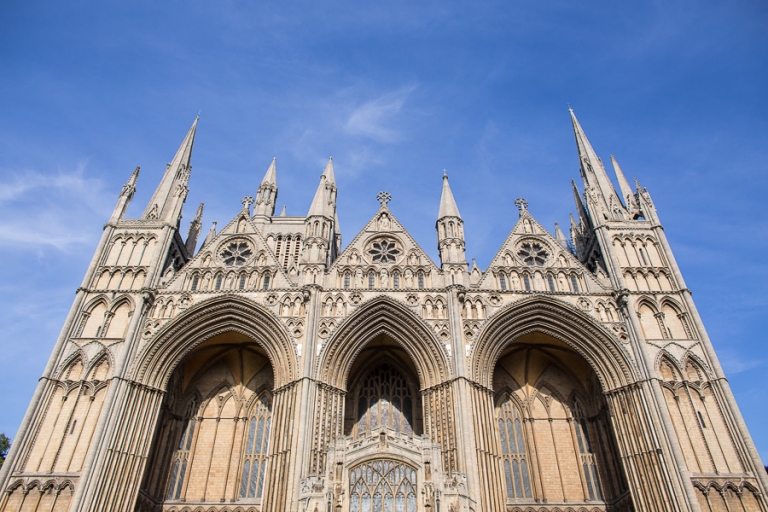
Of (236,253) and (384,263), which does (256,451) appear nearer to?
(236,253)

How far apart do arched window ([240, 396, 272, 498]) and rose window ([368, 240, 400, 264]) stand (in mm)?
8278

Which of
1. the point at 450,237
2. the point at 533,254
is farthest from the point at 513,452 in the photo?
the point at 450,237

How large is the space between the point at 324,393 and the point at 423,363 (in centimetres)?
419

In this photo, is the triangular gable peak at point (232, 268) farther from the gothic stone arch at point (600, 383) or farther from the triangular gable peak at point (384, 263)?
the gothic stone arch at point (600, 383)

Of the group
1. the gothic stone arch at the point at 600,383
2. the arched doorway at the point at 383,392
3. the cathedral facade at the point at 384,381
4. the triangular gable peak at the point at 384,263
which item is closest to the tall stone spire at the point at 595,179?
the cathedral facade at the point at 384,381

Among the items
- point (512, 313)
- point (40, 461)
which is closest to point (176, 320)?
point (40, 461)

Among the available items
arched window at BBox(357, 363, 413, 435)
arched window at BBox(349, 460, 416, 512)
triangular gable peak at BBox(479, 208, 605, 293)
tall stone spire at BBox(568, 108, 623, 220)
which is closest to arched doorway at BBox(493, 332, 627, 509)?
triangular gable peak at BBox(479, 208, 605, 293)

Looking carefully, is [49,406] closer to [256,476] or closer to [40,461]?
[40,461]

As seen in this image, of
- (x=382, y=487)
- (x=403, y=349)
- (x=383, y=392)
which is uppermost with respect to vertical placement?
(x=403, y=349)

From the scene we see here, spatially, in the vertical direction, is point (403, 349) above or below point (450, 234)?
below

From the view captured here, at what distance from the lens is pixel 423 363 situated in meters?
22.0

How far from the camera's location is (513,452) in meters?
23.4

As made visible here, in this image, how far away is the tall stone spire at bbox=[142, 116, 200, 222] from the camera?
27.3 metres

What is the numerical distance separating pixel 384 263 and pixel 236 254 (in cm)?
715
